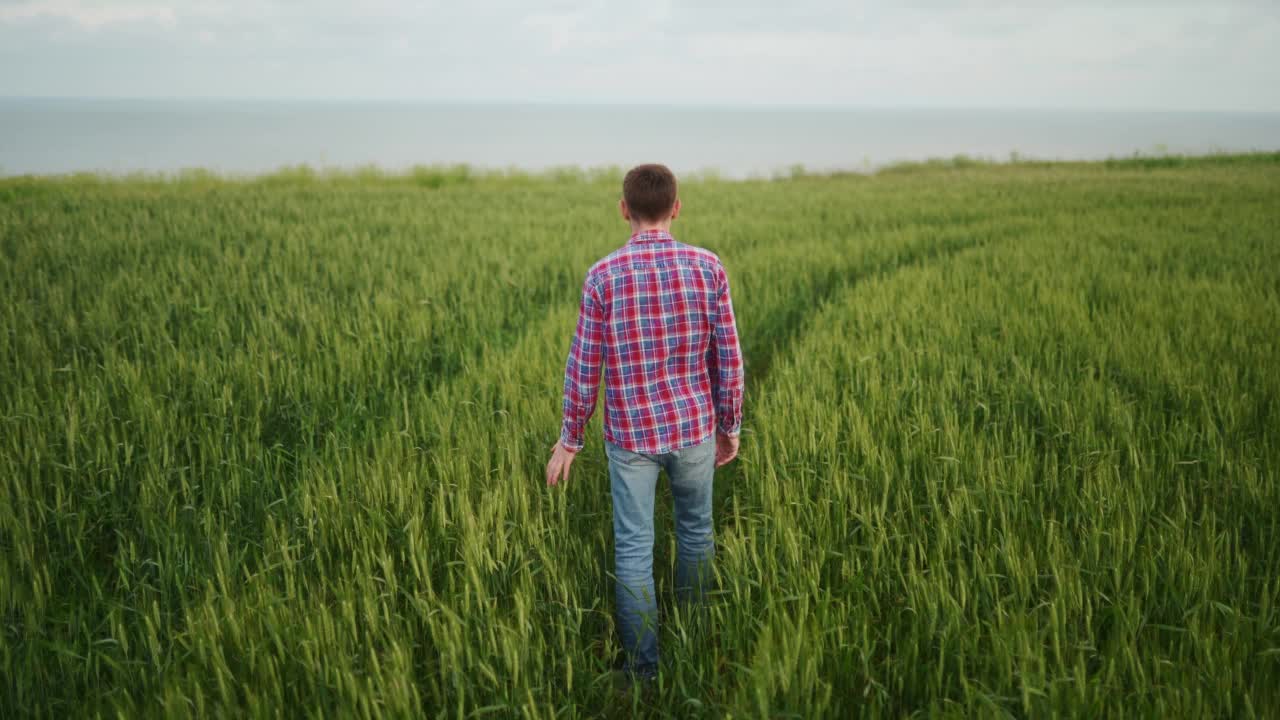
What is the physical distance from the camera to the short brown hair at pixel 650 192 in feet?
5.53

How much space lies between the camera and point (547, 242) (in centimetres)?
723

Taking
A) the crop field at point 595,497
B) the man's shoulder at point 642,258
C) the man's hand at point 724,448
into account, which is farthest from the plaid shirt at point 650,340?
the crop field at point 595,497

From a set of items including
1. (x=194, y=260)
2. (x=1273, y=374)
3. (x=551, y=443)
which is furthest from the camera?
(x=194, y=260)

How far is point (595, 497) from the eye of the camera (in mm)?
2506

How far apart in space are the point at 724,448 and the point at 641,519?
365mm

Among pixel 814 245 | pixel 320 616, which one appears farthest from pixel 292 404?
pixel 814 245

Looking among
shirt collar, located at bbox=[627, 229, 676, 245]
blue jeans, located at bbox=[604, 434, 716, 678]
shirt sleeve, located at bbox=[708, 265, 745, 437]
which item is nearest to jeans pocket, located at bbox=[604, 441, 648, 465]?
blue jeans, located at bbox=[604, 434, 716, 678]

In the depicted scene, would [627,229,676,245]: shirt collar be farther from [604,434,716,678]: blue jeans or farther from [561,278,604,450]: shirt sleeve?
[604,434,716,678]: blue jeans

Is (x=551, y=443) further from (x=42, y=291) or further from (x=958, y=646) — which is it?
(x=42, y=291)

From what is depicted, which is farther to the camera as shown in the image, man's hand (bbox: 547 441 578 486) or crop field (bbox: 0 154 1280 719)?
man's hand (bbox: 547 441 578 486)

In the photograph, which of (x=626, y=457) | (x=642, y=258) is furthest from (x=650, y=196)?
(x=626, y=457)

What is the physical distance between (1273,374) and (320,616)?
425 centimetres

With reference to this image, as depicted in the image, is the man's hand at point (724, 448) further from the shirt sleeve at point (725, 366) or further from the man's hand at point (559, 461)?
the man's hand at point (559, 461)

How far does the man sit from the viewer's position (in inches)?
67.6
